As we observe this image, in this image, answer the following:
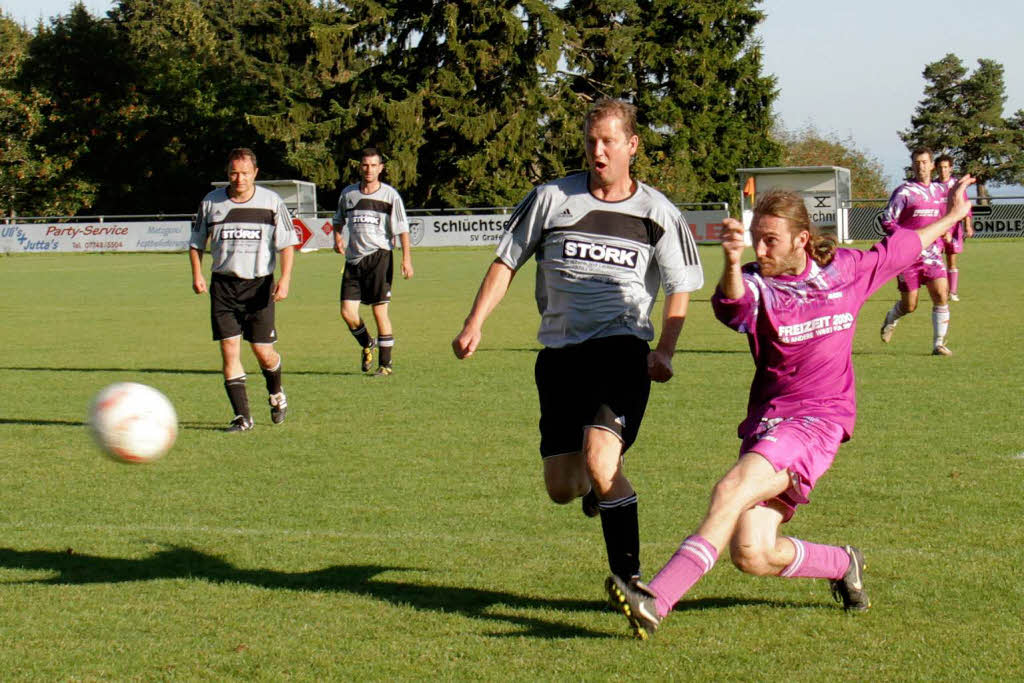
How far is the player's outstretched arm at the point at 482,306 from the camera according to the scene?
193 inches

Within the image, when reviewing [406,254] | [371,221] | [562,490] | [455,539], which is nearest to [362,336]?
[406,254]

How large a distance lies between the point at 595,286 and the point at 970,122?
80.6 meters

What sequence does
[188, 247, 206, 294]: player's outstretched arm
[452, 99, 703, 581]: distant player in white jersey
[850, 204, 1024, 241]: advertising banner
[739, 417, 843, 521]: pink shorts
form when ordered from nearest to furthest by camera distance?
[739, 417, 843, 521]: pink shorts < [452, 99, 703, 581]: distant player in white jersey < [188, 247, 206, 294]: player's outstretched arm < [850, 204, 1024, 241]: advertising banner

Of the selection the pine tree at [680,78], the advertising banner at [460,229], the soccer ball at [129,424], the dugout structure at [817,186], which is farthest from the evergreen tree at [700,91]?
the soccer ball at [129,424]

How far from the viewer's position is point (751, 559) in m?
4.30

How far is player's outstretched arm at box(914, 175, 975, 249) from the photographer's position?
4.78 metres

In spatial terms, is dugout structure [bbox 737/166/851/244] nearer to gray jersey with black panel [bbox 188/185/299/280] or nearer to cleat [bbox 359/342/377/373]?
cleat [bbox 359/342/377/373]

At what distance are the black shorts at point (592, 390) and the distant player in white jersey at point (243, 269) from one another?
180 inches

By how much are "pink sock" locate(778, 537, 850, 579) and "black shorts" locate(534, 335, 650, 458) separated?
818 mm

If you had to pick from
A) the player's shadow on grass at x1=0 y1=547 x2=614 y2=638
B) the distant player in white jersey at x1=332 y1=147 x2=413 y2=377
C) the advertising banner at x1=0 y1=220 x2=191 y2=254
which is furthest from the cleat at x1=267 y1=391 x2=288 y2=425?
the advertising banner at x1=0 y1=220 x2=191 y2=254

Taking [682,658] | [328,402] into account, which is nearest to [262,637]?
[682,658]

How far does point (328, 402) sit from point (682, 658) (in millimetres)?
6651

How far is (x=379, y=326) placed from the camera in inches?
489

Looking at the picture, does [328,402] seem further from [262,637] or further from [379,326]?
[262,637]
